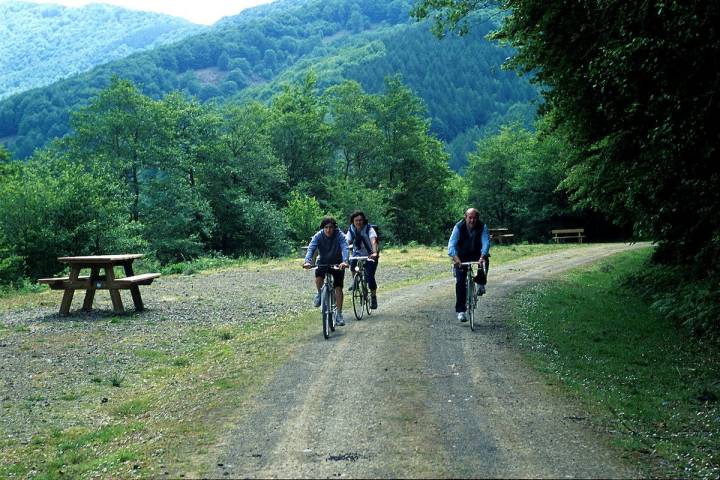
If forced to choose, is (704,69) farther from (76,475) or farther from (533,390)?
(76,475)

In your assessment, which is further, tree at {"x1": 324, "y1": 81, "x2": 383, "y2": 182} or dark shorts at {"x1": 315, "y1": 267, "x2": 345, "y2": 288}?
tree at {"x1": 324, "y1": 81, "x2": 383, "y2": 182}

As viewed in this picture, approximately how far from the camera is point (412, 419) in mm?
7125

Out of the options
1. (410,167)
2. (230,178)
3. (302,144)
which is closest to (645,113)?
(230,178)

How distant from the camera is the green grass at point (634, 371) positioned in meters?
6.64

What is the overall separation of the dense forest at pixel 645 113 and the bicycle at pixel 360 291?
5418mm

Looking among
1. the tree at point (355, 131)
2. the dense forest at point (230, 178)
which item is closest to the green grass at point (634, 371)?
the dense forest at point (230, 178)

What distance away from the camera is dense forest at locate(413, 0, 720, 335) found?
9.16 m

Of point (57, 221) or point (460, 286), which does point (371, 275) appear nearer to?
point (460, 286)

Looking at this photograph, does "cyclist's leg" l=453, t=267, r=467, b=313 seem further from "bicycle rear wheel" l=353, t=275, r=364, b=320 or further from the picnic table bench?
Result: the picnic table bench

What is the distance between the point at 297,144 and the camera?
219 feet

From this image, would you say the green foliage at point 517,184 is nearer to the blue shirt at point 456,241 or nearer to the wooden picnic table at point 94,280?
the blue shirt at point 456,241

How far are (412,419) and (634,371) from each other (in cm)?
458

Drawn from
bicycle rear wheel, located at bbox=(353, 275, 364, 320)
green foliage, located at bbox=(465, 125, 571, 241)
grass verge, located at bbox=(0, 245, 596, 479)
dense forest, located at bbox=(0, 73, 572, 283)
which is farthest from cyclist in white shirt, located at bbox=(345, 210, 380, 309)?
green foliage, located at bbox=(465, 125, 571, 241)

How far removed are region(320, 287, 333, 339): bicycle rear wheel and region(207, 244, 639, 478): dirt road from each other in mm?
283
